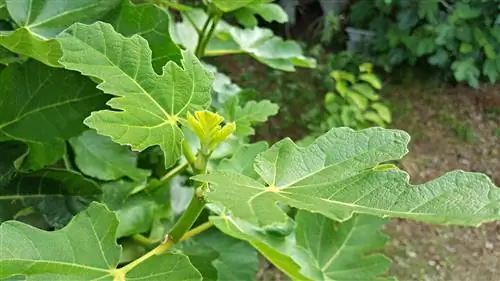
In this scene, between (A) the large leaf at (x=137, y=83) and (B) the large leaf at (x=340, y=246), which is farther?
(B) the large leaf at (x=340, y=246)

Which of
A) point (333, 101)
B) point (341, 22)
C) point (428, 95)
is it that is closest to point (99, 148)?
point (333, 101)

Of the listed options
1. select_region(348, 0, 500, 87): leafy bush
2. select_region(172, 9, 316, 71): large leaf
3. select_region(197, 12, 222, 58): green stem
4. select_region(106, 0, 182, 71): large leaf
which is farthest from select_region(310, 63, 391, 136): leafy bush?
select_region(106, 0, 182, 71): large leaf

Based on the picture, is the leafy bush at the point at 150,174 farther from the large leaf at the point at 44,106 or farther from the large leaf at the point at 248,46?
the large leaf at the point at 248,46

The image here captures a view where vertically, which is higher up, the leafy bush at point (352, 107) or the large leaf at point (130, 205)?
the large leaf at point (130, 205)

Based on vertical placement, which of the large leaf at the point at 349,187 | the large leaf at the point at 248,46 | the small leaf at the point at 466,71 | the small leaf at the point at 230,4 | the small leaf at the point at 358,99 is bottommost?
the small leaf at the point at 358,99

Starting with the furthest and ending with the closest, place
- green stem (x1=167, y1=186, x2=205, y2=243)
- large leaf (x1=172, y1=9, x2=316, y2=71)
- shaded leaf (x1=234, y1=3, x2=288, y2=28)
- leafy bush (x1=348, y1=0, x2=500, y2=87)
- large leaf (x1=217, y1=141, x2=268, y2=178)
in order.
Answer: leafy bush (x1=348, y1=0, x2=500, y2=87), large leaf (x1=172, y1=9, x2=316, y2=71), shaded leaf (x1=234, y1=3, x2=288, y2=28), large leaf (x1=217, y1=141, x2=268, y2=178), green stem (x1=167, y1=186, x2=205, y2=243)

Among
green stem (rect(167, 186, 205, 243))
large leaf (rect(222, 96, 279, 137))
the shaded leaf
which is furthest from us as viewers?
the shaded leaf

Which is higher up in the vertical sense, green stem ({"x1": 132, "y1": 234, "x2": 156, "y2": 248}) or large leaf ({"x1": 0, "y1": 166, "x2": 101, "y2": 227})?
large leaf ({"x1": 0, "y1": 166, "x2": 101, "y2": 227})

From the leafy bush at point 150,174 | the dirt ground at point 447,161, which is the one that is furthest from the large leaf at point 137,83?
the dirt ground at point 447,161

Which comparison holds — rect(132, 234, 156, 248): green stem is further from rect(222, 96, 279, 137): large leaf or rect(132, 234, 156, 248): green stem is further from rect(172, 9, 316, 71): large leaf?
rect(172, 9, 316, 71): large leaf
